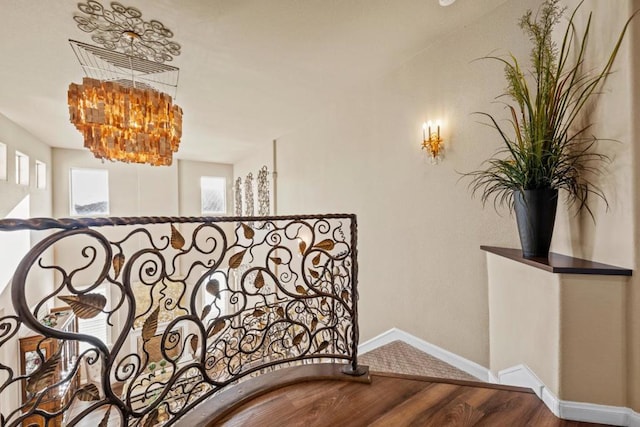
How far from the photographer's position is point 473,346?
91.6 inches

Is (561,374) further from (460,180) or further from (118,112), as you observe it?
(118,112)

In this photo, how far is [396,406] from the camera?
157 cm

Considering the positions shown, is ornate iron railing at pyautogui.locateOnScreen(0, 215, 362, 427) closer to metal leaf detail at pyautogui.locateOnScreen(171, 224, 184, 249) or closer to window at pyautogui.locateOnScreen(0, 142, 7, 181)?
metal leaf detail at pyautogui.locateOnScreen(171, 224, 184, 249)

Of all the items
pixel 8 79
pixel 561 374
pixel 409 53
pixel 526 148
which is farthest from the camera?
pixel 8 79

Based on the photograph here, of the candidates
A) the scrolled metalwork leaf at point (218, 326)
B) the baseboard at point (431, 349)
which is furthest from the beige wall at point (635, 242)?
the scrolled metalwork leaf at point (218, 326)

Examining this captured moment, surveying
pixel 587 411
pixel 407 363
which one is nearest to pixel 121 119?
pixel 407 363

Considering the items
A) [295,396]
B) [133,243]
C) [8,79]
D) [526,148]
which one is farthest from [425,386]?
[133,243]

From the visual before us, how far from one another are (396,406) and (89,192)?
813 centimetres

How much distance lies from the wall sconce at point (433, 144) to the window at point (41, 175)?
7129 millimetres

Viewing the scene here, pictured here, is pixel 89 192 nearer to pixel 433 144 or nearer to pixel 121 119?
pixel 121 119

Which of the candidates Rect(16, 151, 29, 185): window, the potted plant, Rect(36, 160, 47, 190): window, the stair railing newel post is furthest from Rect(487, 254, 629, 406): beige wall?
Rect(36, 160, 47, 190): window

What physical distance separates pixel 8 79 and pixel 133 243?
4892 millimetres

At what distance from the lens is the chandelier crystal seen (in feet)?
7.56

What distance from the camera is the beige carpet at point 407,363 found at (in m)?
2.35
